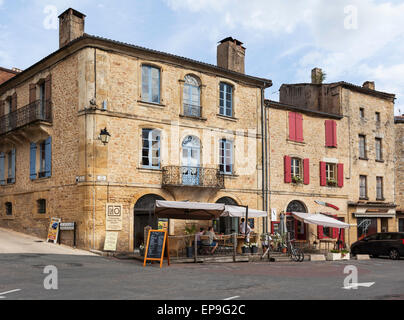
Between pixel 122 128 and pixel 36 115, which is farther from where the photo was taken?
pixel 36 115

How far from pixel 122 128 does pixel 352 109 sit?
15.2 m

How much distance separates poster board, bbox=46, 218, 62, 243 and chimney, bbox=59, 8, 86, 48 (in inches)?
290

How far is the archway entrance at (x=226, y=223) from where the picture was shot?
22578mm

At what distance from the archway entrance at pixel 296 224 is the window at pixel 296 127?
11.0 feet

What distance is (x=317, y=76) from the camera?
109ft

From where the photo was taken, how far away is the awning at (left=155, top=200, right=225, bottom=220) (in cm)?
1699

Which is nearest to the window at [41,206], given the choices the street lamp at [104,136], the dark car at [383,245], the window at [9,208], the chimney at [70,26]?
the window at [9,208]

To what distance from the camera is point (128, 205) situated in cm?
1945

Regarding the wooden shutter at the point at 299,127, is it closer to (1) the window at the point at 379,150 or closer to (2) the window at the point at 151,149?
(1) the window at the point at 379,150

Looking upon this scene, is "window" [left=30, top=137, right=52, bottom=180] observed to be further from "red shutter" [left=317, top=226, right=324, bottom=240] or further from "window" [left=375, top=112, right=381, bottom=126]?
"window" [left=375, top=112, right=381, bottom=126]

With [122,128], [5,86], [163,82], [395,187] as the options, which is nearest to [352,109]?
[395,187]

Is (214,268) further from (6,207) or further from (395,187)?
(395,187)

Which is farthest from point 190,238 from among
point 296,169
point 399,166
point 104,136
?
point 399,166

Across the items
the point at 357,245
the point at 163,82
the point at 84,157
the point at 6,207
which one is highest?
the point at 163,82
